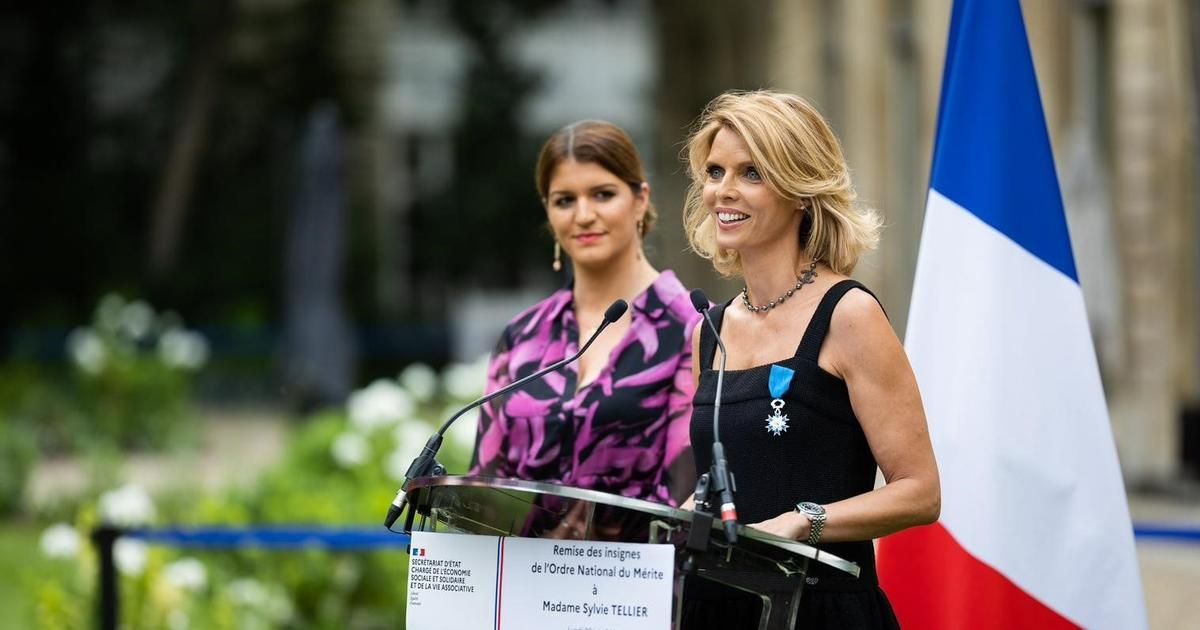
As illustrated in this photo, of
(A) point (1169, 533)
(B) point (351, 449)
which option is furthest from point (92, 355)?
(A) point (1169, 533)

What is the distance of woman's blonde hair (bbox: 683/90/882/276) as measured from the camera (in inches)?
99.0

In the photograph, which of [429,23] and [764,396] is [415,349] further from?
Result: [764,396]

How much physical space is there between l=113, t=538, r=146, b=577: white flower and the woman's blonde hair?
4048 mm

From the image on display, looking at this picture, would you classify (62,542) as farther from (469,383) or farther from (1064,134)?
(1064,134)

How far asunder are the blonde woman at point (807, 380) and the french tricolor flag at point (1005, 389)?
1.67 feet

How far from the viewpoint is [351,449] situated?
319 inches

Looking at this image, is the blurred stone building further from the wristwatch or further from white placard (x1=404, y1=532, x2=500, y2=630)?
white placard (x1=404, y1=532, x2=500, y2=630)

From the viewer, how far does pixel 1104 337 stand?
34.0ft

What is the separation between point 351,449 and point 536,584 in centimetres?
584

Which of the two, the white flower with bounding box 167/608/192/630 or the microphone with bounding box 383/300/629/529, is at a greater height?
the microphone with bounding box 383/300/629/529

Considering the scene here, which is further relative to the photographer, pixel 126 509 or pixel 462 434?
pixel 462 434

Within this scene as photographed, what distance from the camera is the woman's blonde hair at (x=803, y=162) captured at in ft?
8.25

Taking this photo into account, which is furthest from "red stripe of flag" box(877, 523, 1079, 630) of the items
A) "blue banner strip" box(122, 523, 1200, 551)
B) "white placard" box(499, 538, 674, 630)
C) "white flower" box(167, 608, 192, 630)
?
"white flower" box(167, 608, 192, 630)

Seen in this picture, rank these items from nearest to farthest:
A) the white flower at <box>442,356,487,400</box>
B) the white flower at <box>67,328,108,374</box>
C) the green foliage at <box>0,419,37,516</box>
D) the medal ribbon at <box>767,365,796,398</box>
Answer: the medal ribbon at <box>767,365,796,398</box>
the white flower at <box>442,356,487,400</box>
the green foliage at <box>0,419,37,516</box>
the white flower at <box>67,328,108,374</box>
